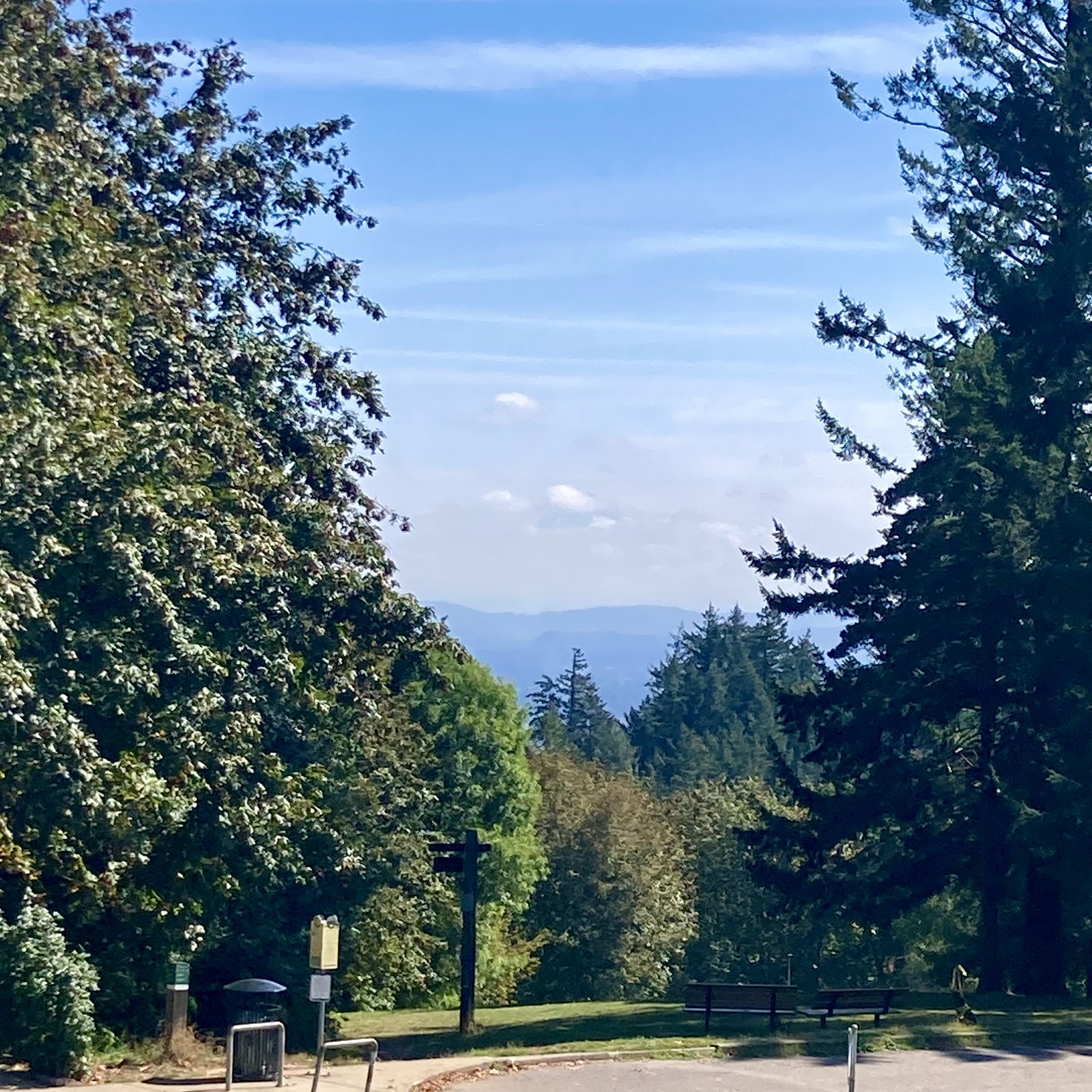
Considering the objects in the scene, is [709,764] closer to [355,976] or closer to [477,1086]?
[355,976]

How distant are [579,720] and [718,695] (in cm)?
1892

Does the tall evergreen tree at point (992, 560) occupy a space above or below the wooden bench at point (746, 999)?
above

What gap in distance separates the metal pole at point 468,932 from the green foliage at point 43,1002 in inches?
299

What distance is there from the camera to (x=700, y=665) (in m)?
172

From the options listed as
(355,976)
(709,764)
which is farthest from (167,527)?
(709,764)

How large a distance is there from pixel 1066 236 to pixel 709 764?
96.0 metres

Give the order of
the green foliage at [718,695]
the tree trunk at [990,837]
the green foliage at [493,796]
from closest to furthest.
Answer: the tree trunk at [990,837], the green foliage at [493,796], the green foliage at [718,695]

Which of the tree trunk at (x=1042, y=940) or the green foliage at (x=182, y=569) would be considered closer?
the green foliage at (x=182, y=569)

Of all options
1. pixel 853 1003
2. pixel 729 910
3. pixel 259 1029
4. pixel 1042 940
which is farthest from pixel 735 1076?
pixel 729 910

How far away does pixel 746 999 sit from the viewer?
23.2 m

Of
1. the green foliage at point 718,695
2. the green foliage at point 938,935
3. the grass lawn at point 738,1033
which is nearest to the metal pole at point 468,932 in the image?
the grass lawn at point 738,1033

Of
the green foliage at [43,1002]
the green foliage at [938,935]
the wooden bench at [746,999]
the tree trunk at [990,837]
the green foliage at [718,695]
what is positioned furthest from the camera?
the green foliage at [718,695]

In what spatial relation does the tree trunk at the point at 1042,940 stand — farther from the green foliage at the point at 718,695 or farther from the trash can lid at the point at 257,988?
the green foliage at the point at 718,695

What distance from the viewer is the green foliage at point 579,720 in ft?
435
